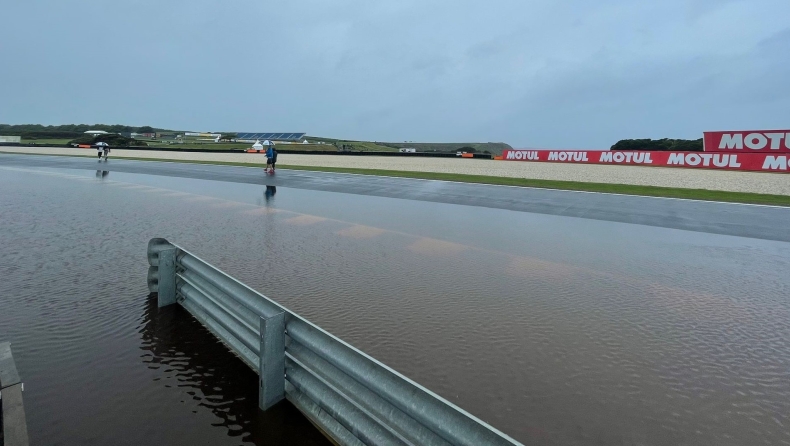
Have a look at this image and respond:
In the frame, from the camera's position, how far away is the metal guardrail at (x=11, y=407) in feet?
9.70

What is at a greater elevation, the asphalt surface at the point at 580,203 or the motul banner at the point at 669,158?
the motul banner at the point at 669,158

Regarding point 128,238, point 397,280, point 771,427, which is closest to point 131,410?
point 397,280

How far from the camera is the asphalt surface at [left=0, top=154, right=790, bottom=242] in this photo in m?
13.6

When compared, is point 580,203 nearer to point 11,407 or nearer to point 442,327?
point 442,327

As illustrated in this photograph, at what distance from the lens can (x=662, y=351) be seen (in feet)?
16.6

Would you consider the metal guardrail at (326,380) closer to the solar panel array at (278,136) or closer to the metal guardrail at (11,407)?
the metal guardrail at (11,407)

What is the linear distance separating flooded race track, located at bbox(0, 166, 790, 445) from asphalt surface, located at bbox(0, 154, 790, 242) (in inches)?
92.7

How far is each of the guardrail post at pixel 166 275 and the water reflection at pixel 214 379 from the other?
0.55 ft

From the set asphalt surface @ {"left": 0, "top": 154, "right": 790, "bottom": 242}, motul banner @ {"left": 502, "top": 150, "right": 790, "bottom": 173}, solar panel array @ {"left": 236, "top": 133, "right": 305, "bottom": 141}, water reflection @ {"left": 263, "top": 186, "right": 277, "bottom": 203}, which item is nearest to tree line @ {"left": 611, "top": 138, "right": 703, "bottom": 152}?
motul banner @ {"left": 502, "top": 150, "right": 790, "bottom": 173}

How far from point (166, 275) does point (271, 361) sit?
269 cm

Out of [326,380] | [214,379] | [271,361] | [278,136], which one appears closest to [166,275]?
[214,379]

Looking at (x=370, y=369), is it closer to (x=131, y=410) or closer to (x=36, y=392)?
(x=131, y=410)

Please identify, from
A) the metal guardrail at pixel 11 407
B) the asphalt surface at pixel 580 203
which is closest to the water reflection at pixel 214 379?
the metal guardrail at pixel 11 407

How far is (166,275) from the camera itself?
5617 mm
